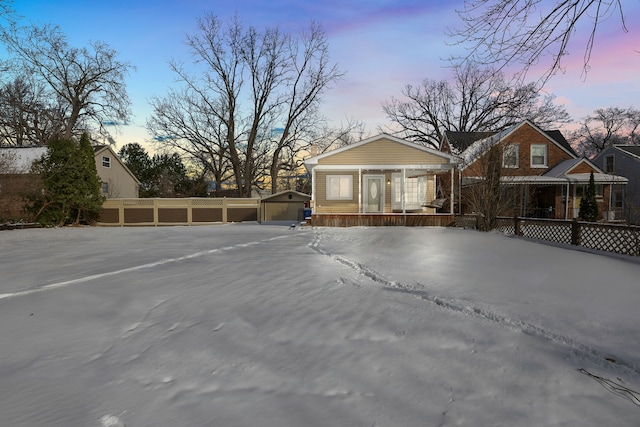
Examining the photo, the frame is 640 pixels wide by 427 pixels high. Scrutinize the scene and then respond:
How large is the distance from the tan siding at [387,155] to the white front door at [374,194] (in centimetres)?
164

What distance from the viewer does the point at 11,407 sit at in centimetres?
237

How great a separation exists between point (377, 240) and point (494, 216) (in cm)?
520

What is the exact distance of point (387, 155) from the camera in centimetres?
1780

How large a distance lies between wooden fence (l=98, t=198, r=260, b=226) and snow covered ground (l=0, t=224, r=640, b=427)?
1678 cm

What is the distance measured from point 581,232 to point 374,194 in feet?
34.5

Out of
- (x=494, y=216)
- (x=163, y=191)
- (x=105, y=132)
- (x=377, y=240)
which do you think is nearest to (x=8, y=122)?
(x=105, y=132)

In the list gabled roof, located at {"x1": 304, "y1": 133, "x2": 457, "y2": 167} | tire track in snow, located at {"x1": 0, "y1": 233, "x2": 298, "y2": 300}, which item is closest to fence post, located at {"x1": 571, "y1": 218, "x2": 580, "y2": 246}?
gabled roof, located at {"x1": 304, "y1": 133, "x2": 457, "y2": 167}

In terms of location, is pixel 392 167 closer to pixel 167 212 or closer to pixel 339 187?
pixel 339 187


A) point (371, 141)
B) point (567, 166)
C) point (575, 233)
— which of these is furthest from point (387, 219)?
point (567, 166)

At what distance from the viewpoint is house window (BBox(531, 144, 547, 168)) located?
24.1 m

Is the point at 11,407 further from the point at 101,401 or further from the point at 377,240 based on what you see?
the point at 377,240

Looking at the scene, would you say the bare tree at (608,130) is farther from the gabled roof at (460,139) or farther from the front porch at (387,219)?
the front porch at (387,219)

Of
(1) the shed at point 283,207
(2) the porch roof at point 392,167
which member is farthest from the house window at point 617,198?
(1) the shed at point 283,207

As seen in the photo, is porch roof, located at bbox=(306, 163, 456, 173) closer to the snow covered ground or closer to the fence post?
the fence post
